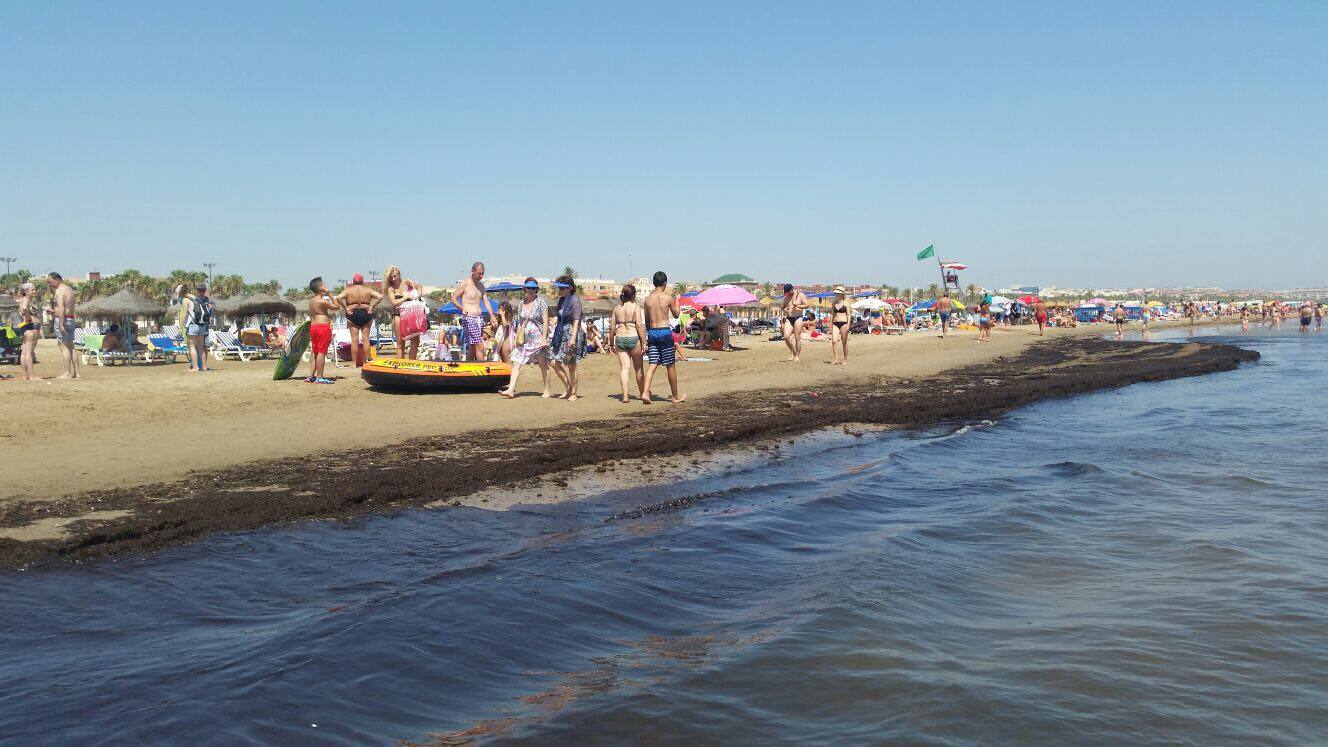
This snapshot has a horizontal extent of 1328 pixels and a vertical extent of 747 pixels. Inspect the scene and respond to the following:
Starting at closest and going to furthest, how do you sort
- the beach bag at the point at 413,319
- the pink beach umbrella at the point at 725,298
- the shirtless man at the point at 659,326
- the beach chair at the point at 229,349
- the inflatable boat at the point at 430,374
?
the shirtless man at the point at 659,326, the inflatable boat at the point at 430,374, the beach bag at the point at 413,319, the beach chair at the point at 229,349, the pink beach umbrella at the point at 725,298

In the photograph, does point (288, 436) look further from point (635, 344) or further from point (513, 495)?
point (635, 344)

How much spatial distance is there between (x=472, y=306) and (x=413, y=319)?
1364 mm

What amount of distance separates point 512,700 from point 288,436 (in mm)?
5674

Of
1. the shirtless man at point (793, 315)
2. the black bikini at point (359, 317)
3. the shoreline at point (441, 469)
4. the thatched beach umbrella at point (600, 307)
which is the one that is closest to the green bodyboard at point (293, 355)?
the black bikini at point (359, 317)

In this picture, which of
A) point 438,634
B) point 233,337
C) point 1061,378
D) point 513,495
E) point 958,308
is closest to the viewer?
point 438,634

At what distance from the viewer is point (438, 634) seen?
3.90 metres

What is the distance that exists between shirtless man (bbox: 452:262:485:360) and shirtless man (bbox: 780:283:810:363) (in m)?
7.15

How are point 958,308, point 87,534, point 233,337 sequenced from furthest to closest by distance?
point 958,308 → point 233,337 → point 87,534

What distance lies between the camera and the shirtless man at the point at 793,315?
17969 millimetres

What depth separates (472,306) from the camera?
12.3 meters

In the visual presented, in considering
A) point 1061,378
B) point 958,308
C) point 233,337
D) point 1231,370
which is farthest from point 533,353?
point 958,308

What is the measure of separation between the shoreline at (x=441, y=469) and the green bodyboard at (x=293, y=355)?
171 inches

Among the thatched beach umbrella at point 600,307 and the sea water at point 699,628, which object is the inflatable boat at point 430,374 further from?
the thatched beach umbrella at point 600,307

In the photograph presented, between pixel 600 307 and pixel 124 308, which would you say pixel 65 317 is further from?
pixel 600 307
